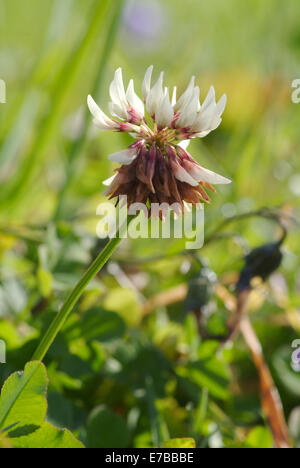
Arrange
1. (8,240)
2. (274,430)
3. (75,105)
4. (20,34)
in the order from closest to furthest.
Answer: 1. (274,430)
2. (8,240)
3. (75,105)
4. (20,34)

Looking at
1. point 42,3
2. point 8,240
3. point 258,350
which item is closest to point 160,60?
point 42,3

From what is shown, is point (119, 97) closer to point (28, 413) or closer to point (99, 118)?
point (99, 118)

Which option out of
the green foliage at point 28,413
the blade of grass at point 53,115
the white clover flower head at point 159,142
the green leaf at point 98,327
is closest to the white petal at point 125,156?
the white clover flower head at point 159,142

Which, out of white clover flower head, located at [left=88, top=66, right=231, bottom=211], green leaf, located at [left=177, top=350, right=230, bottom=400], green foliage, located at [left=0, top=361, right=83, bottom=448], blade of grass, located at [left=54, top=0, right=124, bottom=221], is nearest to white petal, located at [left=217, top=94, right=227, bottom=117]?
white clover flower head, located at [left=88, top=66, right=231, bottom=211]

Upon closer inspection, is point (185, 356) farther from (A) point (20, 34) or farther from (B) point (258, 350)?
(A) point (20, 34)

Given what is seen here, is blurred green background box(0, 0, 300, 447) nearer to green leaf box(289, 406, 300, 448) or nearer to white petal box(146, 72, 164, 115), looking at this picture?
green leaf box(289, 406, 300, 448)

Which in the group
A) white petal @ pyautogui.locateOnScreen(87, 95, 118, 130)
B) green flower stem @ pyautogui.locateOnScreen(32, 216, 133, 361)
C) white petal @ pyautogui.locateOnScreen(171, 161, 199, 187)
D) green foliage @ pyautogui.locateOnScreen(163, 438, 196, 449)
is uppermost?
white petal @ pyautogui.locateOnScreen(87, 95, 118, 130)
